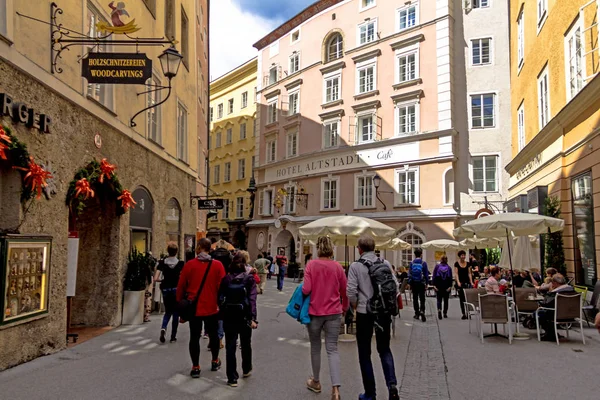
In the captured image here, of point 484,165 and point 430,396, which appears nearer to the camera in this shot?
point 430,396

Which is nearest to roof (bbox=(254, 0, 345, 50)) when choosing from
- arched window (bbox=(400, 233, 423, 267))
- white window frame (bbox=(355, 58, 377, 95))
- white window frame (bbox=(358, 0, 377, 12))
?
white window frame (bbox=(358, 0, 377, 12))

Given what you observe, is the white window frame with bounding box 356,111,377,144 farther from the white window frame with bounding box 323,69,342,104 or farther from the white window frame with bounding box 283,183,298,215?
the white window frame with bounding box 283,183,298,215

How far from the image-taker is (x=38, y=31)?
7723 mm

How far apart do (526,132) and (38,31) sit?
17724 mm

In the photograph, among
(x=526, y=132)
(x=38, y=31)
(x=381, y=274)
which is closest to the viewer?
(x=381, y=274)

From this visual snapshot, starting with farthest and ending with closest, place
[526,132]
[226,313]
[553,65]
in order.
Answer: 1. [526,132]
2. [553,65]
3. [226,313]

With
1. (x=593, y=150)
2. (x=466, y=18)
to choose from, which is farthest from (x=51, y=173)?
(x=466, y=18)

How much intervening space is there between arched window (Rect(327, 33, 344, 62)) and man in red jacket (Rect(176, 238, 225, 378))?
1174 inches

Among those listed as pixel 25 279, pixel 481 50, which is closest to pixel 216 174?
pixel 481 50

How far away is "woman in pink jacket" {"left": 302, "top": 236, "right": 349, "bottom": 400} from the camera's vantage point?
5.91 meters

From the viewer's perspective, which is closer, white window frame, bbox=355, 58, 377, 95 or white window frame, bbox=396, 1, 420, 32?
white window frame, bbox=396, 1, 420, 32

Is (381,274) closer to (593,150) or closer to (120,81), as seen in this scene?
(120,81)

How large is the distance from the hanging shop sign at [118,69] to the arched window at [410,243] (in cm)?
2144

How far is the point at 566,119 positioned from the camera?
13.8m
